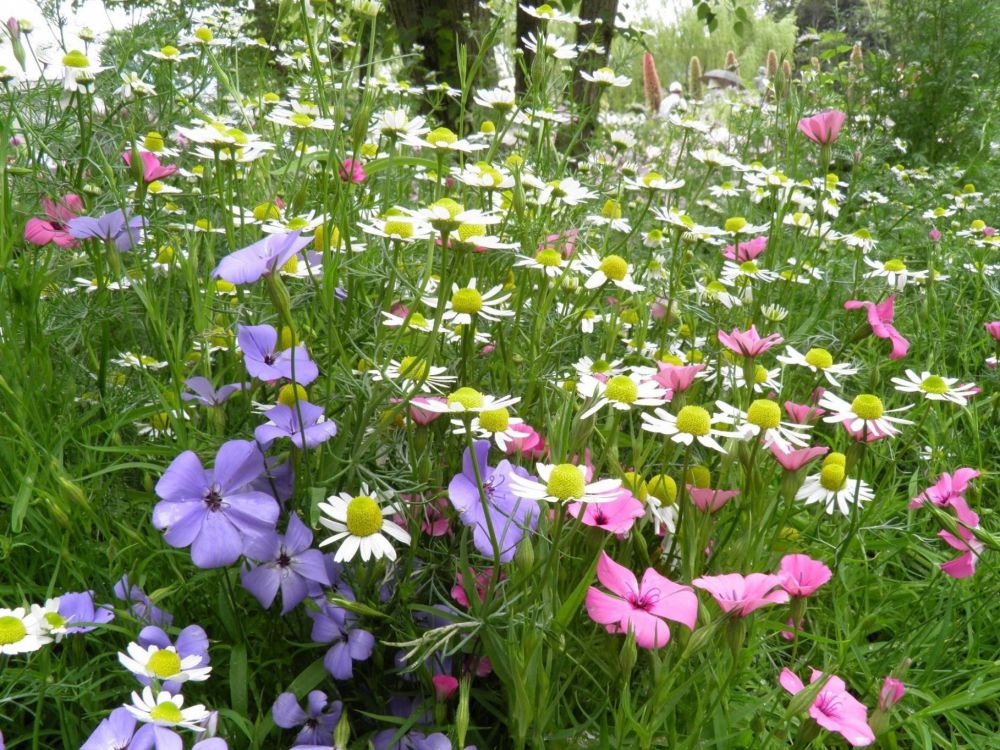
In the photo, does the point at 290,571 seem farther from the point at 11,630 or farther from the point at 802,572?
the point at 802,572

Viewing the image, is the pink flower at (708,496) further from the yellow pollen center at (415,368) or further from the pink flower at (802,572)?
the yellow pollen center at (415,368)

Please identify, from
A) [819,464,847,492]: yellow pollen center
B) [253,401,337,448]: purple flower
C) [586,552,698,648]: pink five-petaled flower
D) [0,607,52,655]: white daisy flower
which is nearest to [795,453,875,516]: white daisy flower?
[819,464,847,492]: yellow pollen center

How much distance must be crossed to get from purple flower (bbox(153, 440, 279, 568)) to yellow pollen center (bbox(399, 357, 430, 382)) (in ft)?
0.54

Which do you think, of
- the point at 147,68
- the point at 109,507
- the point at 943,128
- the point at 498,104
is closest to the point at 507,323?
the point at 498,104

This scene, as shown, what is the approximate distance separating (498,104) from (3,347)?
807 mm

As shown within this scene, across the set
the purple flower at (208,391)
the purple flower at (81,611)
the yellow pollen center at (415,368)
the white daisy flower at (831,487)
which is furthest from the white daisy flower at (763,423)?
the purple flower at (81,611)

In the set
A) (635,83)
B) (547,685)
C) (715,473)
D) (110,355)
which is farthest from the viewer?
(635,83)

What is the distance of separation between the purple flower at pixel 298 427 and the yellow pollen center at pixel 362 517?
3.1 inches

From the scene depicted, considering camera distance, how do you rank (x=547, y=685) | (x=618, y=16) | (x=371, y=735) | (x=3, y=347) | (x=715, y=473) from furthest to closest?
1. (x=618, y=16)
2. (x=715, y=473)
3. (x=3, y=347)
4. (x=371, y=735)
5. (x=547, y=685)

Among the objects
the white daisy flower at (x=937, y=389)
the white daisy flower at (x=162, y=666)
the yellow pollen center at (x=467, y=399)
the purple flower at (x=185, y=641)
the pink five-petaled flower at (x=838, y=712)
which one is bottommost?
the pink five-petaled flower at (x=838, y=712)

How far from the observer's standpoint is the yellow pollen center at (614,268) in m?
1.23

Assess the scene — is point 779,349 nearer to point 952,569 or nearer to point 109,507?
point 952,569

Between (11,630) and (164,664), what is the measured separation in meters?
0.15

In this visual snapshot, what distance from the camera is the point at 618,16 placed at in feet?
12.8
